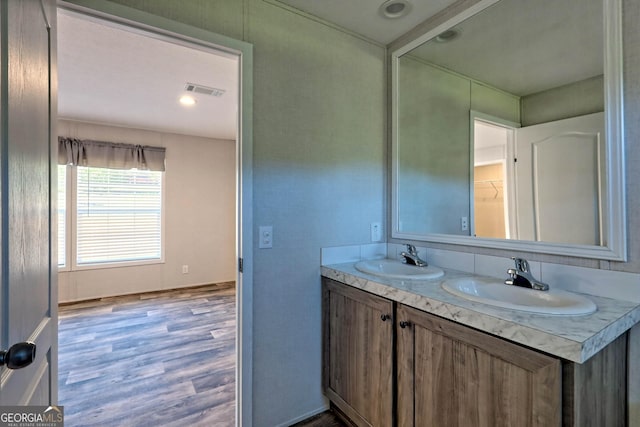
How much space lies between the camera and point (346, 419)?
170 centimetres

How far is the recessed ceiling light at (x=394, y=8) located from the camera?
1.64 metres

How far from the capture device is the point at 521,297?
1.27 m

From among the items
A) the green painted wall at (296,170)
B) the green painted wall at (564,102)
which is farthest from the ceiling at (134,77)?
the green painted wall at (564,102)

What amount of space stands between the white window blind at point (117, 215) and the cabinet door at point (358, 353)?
12.5ft

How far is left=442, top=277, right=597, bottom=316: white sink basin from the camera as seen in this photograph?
0.96 metres

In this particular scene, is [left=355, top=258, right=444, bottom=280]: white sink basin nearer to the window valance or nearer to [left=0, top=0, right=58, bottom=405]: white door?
[left=0, top=0, right=58, bottom=405]: white door

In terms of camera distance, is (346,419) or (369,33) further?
(369,33)

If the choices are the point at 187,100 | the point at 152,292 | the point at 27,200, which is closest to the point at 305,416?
the point at 27,200

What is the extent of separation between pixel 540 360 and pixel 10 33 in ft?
5.18

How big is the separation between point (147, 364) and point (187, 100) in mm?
2625

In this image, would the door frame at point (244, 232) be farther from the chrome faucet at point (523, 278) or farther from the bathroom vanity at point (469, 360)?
the chrome faucet at point (523, 278)

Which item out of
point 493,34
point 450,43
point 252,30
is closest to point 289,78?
point 252,30

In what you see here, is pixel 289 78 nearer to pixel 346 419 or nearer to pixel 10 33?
pixel 10 33

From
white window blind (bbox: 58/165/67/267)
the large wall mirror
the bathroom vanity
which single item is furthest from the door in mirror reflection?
white window blind (bbox: 58/165/67/267)
